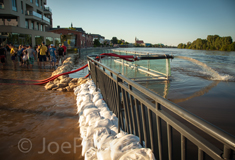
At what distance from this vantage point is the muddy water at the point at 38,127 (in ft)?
7.98

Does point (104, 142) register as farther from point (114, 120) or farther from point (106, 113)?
point (106, 113)

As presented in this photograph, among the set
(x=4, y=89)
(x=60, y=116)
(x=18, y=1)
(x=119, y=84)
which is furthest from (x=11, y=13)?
(x=119, y=84)

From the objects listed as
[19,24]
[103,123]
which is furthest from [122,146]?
[19,24]

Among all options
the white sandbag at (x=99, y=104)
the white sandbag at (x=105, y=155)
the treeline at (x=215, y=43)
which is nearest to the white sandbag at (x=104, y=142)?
the white sandbag at (x=105, y=155)

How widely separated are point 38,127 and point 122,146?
2243mm

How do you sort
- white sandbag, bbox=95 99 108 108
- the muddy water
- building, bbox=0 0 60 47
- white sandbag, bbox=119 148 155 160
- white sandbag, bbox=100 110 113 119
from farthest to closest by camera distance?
1. building, bbox=0 0 60 47
2. white sandbag, bbox=95 99 108 108
3. white sandbag, bbox=100 110 113 119
4. the muddy water
5. white sandbag, bbox=119 148 155 160

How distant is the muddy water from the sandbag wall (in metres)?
0.31

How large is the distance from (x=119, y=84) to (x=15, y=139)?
2.14 metres

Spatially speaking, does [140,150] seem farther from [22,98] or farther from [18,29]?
[18,29]

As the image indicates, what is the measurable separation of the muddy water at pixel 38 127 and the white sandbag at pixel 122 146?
0.88m

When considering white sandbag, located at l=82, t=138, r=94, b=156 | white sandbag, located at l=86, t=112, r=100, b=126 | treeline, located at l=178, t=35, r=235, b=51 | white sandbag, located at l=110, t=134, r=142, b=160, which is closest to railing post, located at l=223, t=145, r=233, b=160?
white sandbag, located at l=110, t=134, r=142, b=160

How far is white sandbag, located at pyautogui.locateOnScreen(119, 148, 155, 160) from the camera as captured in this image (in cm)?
145

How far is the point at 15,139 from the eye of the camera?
109 inches

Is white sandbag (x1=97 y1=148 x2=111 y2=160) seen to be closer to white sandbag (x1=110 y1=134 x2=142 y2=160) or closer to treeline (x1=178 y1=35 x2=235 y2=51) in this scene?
white sandbag (x1=110 y1=134 x2=142 y2=160)
